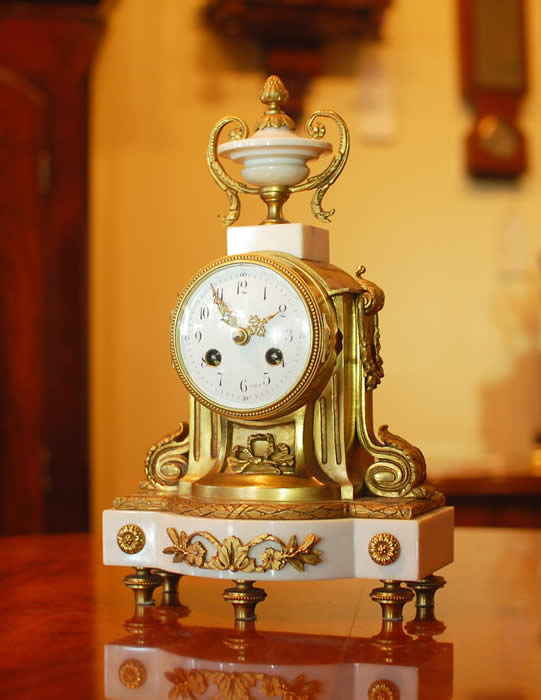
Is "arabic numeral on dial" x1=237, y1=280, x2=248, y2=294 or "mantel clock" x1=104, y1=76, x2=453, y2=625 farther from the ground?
"arabic numeral on dial" x1=237, y1=280, x2=248, y2=294

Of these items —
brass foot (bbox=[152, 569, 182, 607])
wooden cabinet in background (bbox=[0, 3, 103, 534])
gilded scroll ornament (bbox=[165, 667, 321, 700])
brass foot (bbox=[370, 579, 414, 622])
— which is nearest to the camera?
gilded scroll ornament (bbox=[165, 667, 321, 700])

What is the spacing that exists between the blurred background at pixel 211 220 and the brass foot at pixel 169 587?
1.51 meters

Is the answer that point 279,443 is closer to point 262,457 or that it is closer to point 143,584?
point 262,457

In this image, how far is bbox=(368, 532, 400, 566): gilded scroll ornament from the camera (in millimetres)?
1316

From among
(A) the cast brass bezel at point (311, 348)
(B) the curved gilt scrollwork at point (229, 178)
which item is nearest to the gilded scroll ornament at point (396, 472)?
(A) the cast brass bezel at point (311, 348)

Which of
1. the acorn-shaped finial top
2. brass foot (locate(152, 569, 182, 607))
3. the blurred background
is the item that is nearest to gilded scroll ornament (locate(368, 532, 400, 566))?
brass foot (locate(152, 569, 182, 607))

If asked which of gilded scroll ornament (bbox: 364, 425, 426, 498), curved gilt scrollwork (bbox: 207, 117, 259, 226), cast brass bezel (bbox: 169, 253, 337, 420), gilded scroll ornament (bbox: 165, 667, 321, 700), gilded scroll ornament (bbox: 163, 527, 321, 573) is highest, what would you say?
curved gilt scrollwork (bbox: 207, 117, 259, 226)

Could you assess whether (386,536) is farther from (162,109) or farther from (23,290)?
(162,109)

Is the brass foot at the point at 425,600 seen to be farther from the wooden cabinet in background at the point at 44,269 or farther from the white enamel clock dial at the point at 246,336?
the wooden cabinet in background at the point at 44,269

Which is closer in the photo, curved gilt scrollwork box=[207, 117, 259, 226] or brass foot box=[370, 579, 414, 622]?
brass foot box=[370, 579, 414, 622]

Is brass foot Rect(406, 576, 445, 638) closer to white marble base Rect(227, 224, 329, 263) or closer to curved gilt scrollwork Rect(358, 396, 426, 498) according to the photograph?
curved gilt scrollwork Rect(358, 396, 426, 498)

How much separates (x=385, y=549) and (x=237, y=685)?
1.04ft

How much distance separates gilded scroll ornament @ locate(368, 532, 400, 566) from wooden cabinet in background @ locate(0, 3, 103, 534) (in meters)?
1.74

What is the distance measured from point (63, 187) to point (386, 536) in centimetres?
185
